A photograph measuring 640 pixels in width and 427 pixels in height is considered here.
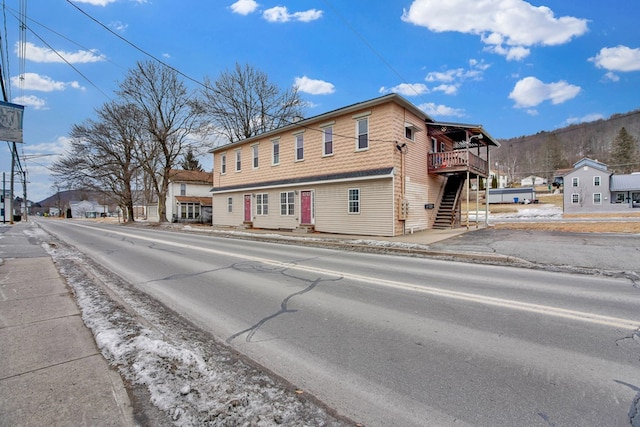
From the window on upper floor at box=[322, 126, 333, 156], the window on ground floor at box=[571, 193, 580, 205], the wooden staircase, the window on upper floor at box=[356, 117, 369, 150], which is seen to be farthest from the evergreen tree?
the window on upper floor at box=[322, 126, 333, 156]

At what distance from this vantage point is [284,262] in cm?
914

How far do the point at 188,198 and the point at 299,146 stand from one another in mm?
26731

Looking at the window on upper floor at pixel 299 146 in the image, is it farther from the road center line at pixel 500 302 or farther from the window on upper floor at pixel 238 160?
the road center line at pixel 500 302

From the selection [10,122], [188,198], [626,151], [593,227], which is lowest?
[593,227]

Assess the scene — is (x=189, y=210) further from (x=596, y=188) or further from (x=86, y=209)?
(x=86, y=209)

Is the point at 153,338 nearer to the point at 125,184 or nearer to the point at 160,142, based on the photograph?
the point at 160,142

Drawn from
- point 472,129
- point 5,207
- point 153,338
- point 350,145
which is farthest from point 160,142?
point 153,338

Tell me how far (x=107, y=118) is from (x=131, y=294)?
3694 centimetres

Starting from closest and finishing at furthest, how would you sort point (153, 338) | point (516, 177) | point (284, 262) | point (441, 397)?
point (441, 397) < point (153, 338) < point (284, 262) < point (516, 177)

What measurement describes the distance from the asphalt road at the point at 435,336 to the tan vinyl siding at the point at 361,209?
8.13 meters

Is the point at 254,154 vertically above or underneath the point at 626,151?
underneath

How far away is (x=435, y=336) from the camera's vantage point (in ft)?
12.9

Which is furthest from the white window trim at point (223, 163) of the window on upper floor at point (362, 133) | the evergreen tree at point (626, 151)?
the evergreen tree at point (626, 151)

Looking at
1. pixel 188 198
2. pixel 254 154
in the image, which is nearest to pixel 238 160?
pixel 254 154
